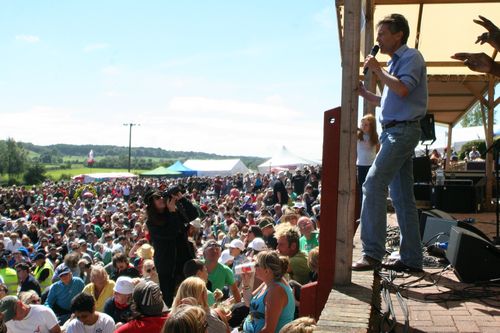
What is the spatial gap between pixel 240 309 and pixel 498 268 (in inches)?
107

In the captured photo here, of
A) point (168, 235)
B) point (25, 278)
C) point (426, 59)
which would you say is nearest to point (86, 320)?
point (168, 235)

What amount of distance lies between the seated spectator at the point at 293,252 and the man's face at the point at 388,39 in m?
2.88

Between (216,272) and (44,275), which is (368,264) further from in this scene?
(44,275)

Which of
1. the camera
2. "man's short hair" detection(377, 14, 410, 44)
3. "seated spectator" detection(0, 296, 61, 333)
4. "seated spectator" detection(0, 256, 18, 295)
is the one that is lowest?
"seated spectator" detection(0, 256, 18, 295)

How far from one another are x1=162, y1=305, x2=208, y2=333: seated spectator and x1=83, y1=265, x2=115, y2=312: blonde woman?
414 centimetres

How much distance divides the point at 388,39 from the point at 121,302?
161 inches

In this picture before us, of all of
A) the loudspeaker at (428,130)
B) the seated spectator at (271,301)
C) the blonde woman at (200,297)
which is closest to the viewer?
the seated spectator at (271,301)

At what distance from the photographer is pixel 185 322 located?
289 centimetres

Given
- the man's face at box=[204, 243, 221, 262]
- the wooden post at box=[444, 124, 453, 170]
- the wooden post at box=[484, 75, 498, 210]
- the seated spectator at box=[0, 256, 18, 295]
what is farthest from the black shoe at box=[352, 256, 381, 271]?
the wooden post at box=[444, 124, 453, 170]

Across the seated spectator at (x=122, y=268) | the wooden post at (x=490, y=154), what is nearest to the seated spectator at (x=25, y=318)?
the seated spectator at (x=122, y=268)

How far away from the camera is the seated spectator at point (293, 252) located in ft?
18.8

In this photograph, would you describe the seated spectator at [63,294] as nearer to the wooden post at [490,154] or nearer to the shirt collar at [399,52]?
the shirt collar at [399,52]

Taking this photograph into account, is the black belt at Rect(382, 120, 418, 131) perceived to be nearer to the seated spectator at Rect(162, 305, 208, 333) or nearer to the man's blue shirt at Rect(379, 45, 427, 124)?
the man's blue shirt at Rect(379, 45, 427, 124)

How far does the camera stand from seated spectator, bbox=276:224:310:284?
5.73 metres
